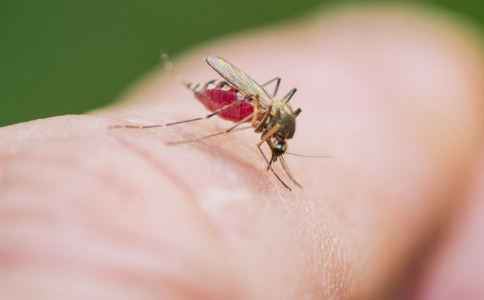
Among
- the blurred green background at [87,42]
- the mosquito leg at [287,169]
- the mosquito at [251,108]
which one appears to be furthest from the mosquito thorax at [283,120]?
the blurred green background at [87,42]

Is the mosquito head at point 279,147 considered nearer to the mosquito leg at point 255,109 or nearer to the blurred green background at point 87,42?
the mosquito leg at point 255,109

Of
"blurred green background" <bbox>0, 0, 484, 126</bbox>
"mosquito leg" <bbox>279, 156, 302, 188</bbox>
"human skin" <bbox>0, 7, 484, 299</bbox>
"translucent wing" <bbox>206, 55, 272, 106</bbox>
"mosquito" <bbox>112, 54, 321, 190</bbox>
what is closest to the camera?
"human skin" <bbox>0, 7, 484, 299</bbox>

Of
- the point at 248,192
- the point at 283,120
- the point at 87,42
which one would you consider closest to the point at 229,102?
the point at 283,120

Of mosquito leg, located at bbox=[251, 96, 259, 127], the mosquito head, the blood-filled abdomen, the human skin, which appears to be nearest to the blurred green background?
the human skin

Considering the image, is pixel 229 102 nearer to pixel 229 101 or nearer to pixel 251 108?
pixel 229 101

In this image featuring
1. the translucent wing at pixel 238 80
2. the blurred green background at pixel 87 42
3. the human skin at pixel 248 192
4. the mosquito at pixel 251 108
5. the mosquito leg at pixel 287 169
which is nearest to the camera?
the human skin at pixel 248 192

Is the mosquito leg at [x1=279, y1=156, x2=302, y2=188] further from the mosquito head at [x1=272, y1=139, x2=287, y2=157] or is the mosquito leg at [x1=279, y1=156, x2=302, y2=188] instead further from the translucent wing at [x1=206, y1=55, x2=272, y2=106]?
the translucent wing at [x1=206, y1=55, x2=272, y2=106]
